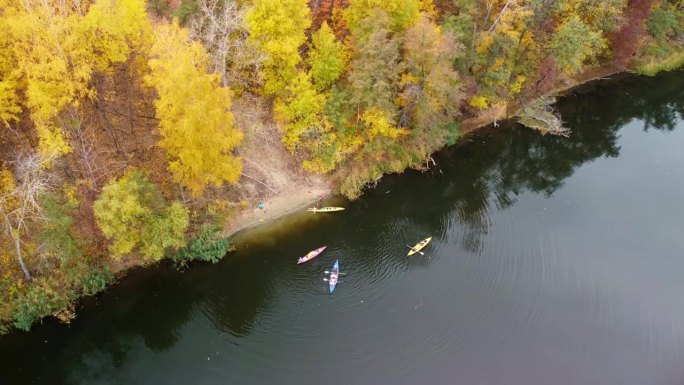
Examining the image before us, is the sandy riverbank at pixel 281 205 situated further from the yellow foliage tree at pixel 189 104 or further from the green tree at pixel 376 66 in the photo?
the green tree at pixel 376 66

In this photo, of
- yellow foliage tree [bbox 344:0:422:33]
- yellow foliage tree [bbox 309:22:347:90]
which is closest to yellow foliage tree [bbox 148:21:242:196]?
yellow foliage tree [bbox 309:22:347:90]

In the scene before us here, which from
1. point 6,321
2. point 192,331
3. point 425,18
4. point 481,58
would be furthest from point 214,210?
point 481,58

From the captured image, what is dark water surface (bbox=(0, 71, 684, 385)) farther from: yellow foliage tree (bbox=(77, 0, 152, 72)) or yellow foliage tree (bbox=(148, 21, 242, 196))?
yellow foliage tree (bbox=(77, 0, 152, 72))

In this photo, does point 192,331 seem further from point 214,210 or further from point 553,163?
point 553,163

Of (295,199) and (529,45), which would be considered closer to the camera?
(295,199)

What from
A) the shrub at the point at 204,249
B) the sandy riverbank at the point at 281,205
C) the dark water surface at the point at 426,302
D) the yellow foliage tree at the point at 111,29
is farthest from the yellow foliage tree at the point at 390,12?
the shrub at the point at 204,249

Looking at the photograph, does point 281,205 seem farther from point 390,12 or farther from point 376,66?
point 390,12

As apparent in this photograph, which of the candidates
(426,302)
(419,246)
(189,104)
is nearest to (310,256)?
(419,246)
